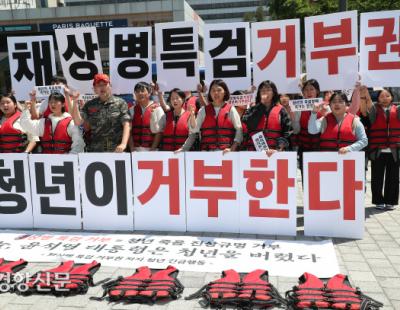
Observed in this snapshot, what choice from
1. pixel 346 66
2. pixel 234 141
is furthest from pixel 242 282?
pixel 346 66

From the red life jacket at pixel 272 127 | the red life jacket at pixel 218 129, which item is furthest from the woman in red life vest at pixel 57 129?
the red life jacket at pixel 272 127

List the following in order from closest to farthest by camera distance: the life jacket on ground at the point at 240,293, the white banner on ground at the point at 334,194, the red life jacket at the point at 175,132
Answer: the life jacket on ground at the point at 240,293
the white banner on ground at the point at 334,194
the red life jacket at the point at 175,132

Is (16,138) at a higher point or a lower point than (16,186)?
higher

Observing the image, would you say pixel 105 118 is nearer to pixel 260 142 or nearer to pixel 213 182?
pixel 213 182

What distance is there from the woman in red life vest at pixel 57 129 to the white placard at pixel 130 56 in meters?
0.79

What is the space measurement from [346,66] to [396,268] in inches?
90.5

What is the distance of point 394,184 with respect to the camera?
19.2 ft

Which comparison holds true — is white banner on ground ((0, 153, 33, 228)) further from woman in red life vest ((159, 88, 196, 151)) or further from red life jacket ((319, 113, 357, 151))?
red life jacket ((319, 113, 357, 151))

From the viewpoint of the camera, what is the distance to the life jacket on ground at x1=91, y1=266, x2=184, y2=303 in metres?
3.38

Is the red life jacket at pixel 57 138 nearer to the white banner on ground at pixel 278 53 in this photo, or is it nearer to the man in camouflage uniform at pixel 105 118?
the man in camouflage uniform at pixel 105 118

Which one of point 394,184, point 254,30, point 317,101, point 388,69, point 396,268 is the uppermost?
point 254,30

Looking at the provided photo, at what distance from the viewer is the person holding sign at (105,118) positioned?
16.6 ft

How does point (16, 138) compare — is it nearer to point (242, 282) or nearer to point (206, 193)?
point (206, 193)

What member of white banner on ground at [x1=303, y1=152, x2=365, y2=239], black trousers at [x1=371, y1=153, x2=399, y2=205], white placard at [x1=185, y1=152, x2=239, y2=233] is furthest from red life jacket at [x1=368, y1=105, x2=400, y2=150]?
white placard at [x1=185, y1=152, x2=239, y2=233]
